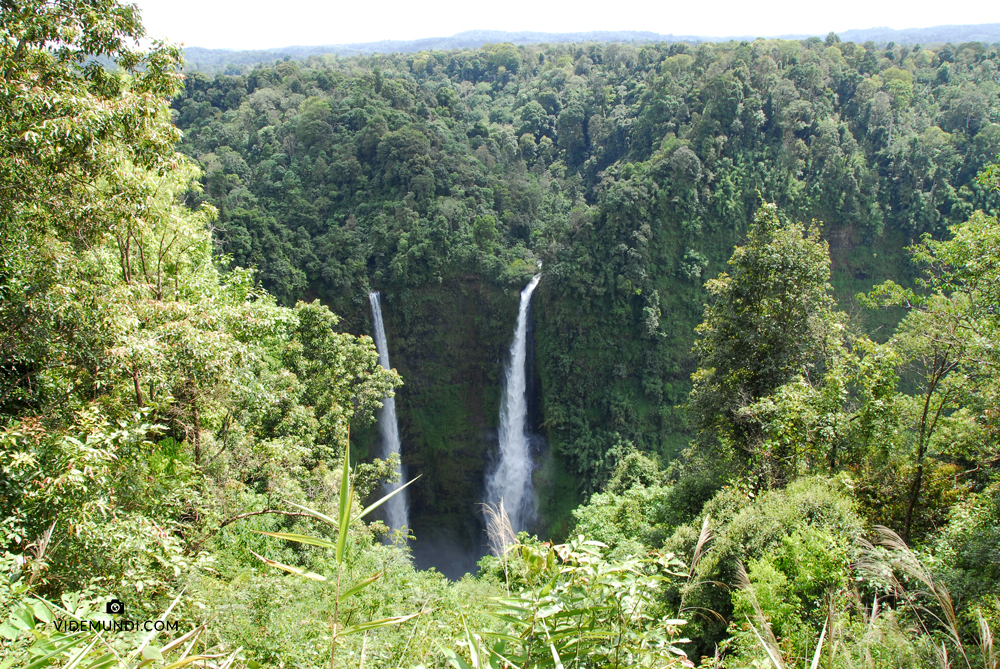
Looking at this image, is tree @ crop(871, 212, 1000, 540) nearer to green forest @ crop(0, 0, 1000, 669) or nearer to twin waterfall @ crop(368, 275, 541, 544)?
green forest @ crop(0, 0, 1000, 669)

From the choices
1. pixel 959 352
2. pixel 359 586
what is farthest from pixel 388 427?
pixel 359 586

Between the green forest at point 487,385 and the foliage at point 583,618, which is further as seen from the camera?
the green forest at point 487,385

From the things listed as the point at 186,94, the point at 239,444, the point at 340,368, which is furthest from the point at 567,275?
the point at 186,94

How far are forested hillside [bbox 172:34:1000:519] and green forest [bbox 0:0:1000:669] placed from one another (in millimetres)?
184

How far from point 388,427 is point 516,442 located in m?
6.21

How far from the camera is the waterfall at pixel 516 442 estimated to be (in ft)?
85.8

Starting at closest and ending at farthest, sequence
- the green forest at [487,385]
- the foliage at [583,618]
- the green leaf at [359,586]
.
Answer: the green leaf at [359,586]
the foliage at [583,618]
the green forest at [487,385]

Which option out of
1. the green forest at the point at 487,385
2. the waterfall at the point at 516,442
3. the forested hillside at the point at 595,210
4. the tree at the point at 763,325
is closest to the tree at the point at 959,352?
the green forest at the point at 487,385

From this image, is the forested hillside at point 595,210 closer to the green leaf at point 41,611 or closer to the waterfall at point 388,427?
the waterfall at point 388,427

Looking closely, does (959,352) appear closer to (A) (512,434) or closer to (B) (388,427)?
(A) (512,434)

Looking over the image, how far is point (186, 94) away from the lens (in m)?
40.3

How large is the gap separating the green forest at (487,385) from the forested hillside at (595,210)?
7.2 inches

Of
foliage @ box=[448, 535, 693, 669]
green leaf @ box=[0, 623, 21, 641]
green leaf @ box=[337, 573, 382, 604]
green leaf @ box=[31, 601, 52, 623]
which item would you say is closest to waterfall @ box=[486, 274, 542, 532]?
foliage @ box=[448, 535, 693, 669]

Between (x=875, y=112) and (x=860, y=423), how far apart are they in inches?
1200
